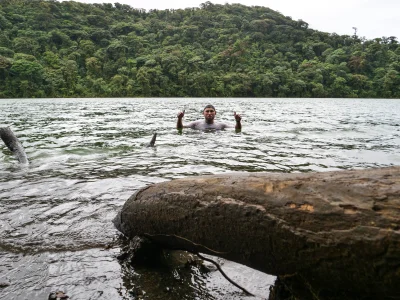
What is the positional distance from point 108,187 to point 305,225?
155 inches

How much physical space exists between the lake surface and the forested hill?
53186 mm

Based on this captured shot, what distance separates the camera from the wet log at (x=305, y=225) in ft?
5.40

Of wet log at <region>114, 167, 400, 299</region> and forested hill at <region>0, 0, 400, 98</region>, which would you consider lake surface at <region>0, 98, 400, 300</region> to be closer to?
wet log at <region>114, 167, 400, 299</region>

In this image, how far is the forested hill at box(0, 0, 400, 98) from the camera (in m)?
62.2

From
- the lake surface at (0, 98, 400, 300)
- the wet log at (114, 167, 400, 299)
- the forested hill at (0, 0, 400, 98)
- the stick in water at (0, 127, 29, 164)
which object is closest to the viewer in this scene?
the wet log at (114, 167, 400, 299)

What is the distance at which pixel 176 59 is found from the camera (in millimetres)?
71188

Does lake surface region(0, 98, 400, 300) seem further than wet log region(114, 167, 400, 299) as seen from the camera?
Yes

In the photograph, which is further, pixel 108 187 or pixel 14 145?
pixel 14 145

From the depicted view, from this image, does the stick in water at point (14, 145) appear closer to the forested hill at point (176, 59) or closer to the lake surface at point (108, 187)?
the lake surface at point (108, 187)

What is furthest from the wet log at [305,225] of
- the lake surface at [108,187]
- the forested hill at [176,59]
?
the forested hill at [176,59]

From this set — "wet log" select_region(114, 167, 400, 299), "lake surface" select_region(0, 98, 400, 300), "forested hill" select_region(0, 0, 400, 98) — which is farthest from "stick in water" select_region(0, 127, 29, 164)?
"forested hill" select_region(0, 0, 400, 98)

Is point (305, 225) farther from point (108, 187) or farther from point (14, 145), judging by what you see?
point (14, 145)

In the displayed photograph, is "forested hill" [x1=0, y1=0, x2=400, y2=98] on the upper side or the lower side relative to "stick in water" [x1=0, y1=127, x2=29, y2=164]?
upper

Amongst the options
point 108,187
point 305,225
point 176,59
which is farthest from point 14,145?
point 176,59
